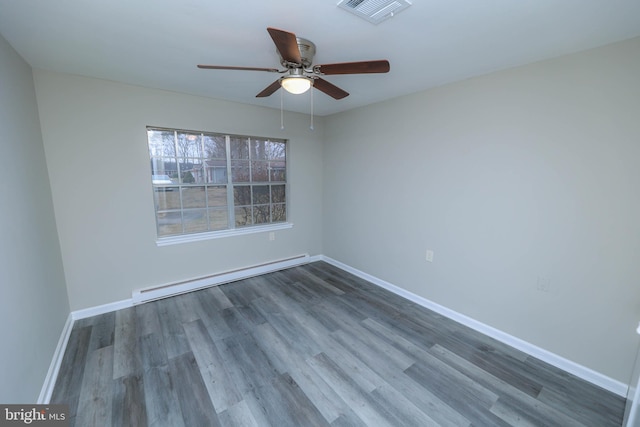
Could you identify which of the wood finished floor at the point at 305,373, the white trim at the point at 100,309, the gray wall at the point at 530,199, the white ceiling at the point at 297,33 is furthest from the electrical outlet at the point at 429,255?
the white trim at the point at 100,309

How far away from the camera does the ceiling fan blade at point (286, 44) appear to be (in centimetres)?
124

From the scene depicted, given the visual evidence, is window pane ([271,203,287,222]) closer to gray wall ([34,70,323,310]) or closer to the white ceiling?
gray wall ([34,70,323,310])

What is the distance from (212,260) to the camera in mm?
3402

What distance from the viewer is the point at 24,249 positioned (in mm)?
1664

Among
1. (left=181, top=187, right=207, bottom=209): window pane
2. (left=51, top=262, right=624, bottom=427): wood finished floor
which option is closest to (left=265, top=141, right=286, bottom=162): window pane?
(left=181, top=187, right=207, bottom=209): window pane

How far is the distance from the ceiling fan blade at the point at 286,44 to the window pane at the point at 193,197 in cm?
227

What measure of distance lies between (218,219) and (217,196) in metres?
0.32

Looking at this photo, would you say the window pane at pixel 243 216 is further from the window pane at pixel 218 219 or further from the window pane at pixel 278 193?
the window pane at pixel 278 193

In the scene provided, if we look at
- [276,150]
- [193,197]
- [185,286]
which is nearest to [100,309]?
[185,286]

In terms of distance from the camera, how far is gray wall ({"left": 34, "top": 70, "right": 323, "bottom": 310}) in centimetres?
241

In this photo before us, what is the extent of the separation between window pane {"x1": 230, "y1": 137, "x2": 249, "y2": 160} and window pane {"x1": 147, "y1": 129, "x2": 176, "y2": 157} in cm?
71

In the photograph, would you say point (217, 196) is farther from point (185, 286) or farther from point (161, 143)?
point (185, 286)

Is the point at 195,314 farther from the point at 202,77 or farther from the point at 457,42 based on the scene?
the point at 457,42

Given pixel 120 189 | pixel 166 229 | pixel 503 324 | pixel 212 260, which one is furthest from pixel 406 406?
pixel 120 189
